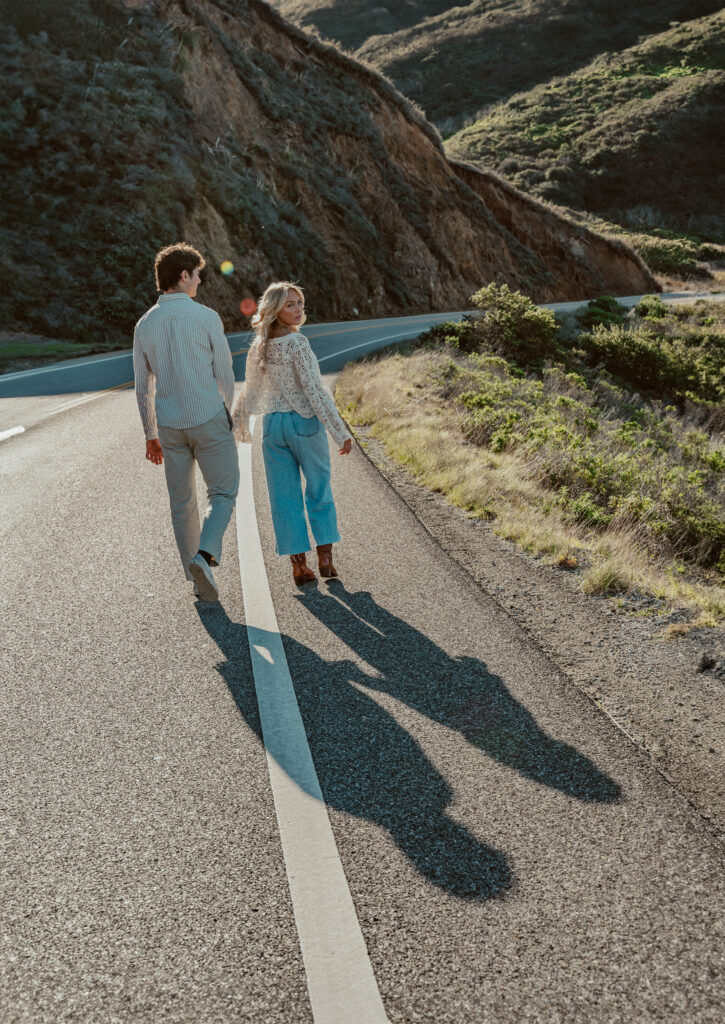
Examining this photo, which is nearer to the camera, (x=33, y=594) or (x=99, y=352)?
(x=33, y=594)

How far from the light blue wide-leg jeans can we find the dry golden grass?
5.54 ft

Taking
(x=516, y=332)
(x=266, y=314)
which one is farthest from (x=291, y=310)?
(x=516, y=332)

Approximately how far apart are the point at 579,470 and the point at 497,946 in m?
6.98

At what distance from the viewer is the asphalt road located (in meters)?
2.09

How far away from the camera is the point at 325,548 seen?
536 centimetres

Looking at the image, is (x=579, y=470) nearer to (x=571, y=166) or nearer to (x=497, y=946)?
(x=497, y=946)

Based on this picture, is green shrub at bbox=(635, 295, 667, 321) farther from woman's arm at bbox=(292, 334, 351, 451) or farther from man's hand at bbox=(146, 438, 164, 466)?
man's hand at bbox=(146, 438, 164, 466)

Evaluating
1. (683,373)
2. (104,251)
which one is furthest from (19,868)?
(104,251)

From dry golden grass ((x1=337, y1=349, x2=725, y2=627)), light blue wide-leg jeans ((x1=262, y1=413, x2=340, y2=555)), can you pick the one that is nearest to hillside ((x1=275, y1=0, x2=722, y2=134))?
dry golden grass ((x1=337, y1=349, x2=725, y2=627))

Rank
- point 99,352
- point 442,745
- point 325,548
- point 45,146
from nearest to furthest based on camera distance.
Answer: point 442,745, point 325,548, point 99,352, point 45,146

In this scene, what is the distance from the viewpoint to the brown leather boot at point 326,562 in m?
5.27

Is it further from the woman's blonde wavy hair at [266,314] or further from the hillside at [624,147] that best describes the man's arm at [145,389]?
the hillside at [624,147]

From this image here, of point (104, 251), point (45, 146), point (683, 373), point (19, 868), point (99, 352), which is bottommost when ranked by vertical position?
point (683, 373)

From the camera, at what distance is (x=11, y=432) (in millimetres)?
10117
